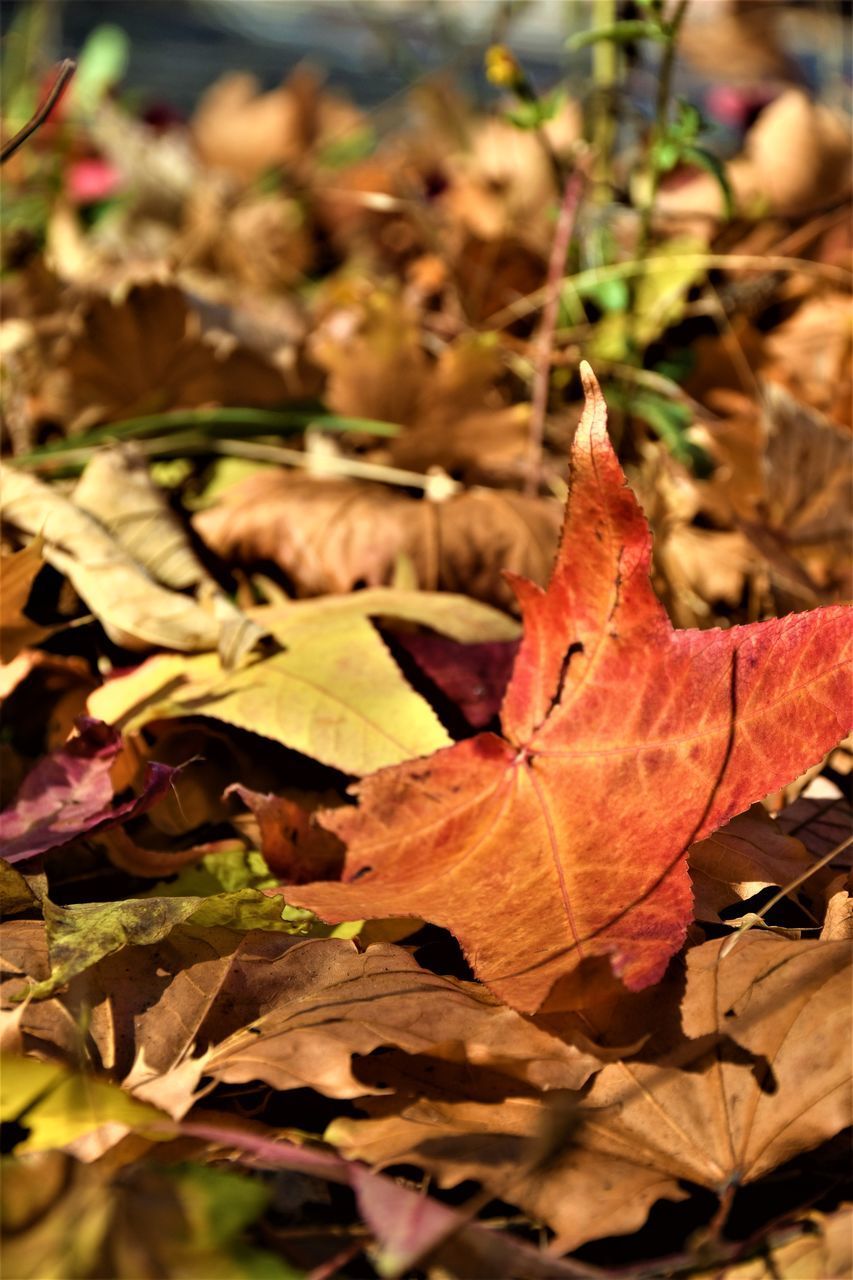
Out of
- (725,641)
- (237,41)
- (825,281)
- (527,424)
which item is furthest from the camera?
(237,41)

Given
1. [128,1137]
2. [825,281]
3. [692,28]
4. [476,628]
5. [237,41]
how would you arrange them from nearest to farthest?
[128,1137] → [476,628] → [825,281] → [692,28] → [237,41]

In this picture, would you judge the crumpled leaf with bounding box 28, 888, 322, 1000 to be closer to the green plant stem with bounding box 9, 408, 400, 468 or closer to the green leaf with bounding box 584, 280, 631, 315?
the green plant stem with bounding box 9, 408, 400, 468

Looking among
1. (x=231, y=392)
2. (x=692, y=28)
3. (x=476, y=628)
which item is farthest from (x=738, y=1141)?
(x=692, y=28)

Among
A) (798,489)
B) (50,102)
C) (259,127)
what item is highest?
(50,102)

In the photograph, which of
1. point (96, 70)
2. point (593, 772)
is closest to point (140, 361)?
point (593, 772)

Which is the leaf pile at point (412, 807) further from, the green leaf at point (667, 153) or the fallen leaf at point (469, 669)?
the green leaf at point (667, 153)

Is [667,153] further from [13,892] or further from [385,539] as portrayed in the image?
[13,892]

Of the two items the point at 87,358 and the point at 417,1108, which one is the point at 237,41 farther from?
the point at 417,1108

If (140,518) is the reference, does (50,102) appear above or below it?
above
